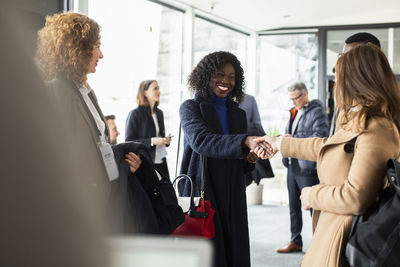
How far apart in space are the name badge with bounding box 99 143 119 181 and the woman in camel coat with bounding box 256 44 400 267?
2.30ft

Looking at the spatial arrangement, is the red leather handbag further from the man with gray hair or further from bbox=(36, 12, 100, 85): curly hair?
the man with gray hair

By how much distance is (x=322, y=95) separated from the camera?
26.7 feet

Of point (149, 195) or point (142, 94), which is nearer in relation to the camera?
point (149, 195)

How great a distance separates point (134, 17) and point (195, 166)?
3.72m

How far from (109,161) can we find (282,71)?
23.7ft

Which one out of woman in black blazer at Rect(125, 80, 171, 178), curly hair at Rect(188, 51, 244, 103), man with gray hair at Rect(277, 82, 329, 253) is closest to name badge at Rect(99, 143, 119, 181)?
curly hair at Rect(188, 51, 244, 103)

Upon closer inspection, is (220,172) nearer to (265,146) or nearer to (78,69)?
(265,146)

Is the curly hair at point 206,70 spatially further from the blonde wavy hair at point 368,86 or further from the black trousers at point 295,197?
the black trousers at point 295,197

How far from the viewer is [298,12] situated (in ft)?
23.7

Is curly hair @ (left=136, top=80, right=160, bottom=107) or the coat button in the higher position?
curly hair @ (left=136, top=80, right=160, bottom=107)

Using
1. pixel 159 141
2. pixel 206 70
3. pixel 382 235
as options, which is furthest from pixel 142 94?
pixel 382 235

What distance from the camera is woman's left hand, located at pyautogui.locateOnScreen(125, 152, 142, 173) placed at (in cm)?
164

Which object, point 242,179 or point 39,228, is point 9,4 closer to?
point 39,228

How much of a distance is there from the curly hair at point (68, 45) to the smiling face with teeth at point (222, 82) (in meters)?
0.89
